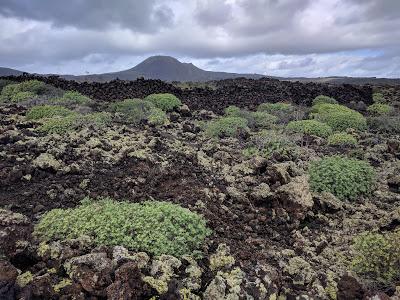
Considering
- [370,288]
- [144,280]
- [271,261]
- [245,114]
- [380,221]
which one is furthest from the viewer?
[245,114]

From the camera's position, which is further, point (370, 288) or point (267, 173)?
point (267, 173)

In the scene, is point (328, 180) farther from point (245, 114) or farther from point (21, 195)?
point (245, 114)

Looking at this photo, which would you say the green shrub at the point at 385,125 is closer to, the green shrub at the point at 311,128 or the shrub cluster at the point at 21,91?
the green shrub at the point at 311,128

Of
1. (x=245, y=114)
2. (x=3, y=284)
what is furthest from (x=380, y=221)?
(x=245, y=114)

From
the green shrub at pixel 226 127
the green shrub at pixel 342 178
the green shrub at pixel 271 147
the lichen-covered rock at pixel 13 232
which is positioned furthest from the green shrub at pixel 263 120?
the lichen-covered rock at pixel 13 232

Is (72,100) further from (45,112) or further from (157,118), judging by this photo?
(157,118)

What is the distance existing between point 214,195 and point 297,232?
1.85m

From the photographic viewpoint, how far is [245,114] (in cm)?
1811

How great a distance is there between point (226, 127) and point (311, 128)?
3124 mm

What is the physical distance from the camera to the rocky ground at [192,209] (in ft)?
20.8

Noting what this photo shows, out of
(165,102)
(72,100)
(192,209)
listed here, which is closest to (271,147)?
(192,209)

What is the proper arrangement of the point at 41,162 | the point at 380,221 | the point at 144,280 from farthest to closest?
the point at 41,162, the point at 380,221, the point at 144,280

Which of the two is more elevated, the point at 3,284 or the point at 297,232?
the point at 3,284

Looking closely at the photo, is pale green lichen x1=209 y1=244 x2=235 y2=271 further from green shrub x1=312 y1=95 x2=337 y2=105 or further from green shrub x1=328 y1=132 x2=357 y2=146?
green shrub x1=312 y1=95 x2=337 y2=105
